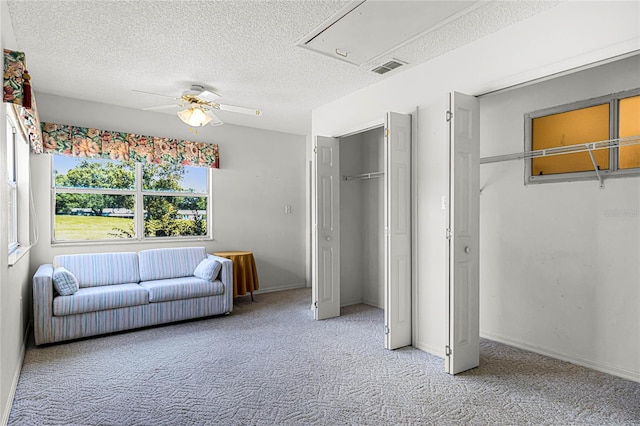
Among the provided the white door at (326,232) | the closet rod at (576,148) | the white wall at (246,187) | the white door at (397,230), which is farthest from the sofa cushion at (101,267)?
the closet rod at (576,148)

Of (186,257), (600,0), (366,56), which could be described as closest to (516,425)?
(600,0)

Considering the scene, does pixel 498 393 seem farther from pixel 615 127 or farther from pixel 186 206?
pixel 186 206

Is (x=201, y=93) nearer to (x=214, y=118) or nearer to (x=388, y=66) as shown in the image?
(x=214, y=118)

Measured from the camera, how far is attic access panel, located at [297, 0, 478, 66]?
238 cm

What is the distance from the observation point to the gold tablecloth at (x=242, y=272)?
5.08m

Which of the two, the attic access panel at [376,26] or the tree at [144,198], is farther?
the tree at [144,198]

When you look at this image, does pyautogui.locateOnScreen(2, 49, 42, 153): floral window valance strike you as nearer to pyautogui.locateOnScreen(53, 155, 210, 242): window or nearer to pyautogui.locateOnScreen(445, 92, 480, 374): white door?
pyautogui.locateOnScreen(53, 155, 210, 242): window

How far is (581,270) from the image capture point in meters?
3.09

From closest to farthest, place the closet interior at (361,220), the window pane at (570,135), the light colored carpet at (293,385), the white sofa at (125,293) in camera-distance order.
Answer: the light colored carpet at (293,385)
the window pane at (570,135)
the white sofa at (125,293)
the closet interior at (361,220)

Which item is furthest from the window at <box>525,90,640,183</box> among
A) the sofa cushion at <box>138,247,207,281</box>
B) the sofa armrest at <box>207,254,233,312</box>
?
the sofa cushion at <box>138,247,207,281</box>

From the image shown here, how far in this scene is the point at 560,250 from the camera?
3234 millimetres

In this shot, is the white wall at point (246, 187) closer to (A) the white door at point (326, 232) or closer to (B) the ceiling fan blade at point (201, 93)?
(B) the ceiling fan blade at point (201, 93)

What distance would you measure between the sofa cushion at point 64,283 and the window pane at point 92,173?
52.7 inches

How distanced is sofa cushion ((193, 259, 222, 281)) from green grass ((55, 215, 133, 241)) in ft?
3.96
